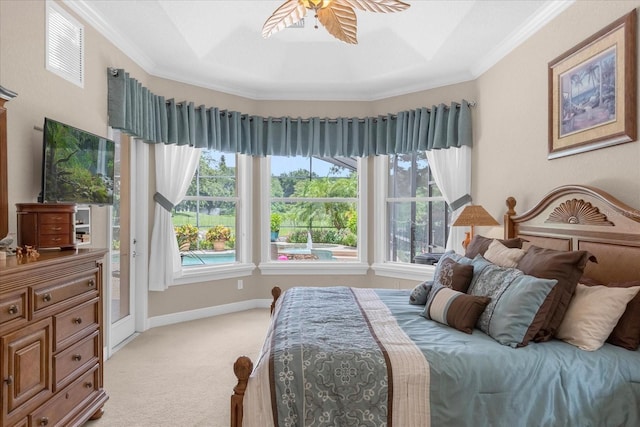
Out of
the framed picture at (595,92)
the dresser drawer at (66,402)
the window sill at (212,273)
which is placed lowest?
the dresser drawer at (66,402)

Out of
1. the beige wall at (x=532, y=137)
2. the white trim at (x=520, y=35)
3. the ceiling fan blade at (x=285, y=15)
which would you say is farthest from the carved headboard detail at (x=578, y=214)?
the ceiling fan blade at (x=285, y=15)

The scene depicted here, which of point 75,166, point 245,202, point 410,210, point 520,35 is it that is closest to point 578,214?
point 520,35

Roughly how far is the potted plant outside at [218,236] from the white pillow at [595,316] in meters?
3.73

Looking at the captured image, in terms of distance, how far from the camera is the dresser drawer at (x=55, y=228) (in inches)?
87.3

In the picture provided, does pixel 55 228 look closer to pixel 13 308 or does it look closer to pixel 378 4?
pixel 13 308

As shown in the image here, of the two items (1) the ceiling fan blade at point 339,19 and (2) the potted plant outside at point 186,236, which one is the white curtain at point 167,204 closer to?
(2) the potted plant outside at point 186,236

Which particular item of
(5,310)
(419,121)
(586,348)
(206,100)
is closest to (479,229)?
(419,121)

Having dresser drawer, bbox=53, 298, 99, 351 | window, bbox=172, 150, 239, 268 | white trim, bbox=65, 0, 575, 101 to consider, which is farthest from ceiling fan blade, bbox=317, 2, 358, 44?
window, bbox=172, 150, 239, 268

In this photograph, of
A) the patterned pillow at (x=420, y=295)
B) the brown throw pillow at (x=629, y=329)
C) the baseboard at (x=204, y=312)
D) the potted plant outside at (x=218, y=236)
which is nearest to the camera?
the brown throw pillow at (x=629, y=329)

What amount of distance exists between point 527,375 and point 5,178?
282cm

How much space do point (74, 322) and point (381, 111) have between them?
3.90 metres

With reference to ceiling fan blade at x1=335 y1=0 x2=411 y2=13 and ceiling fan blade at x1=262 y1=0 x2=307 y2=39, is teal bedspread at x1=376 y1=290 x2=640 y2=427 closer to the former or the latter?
ceiling fan blade at x1=335 y1=0 x2=411 y2=13

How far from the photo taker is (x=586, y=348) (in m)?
1.81

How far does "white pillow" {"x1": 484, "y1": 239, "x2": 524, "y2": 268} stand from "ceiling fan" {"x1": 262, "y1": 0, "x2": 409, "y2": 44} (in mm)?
1619
